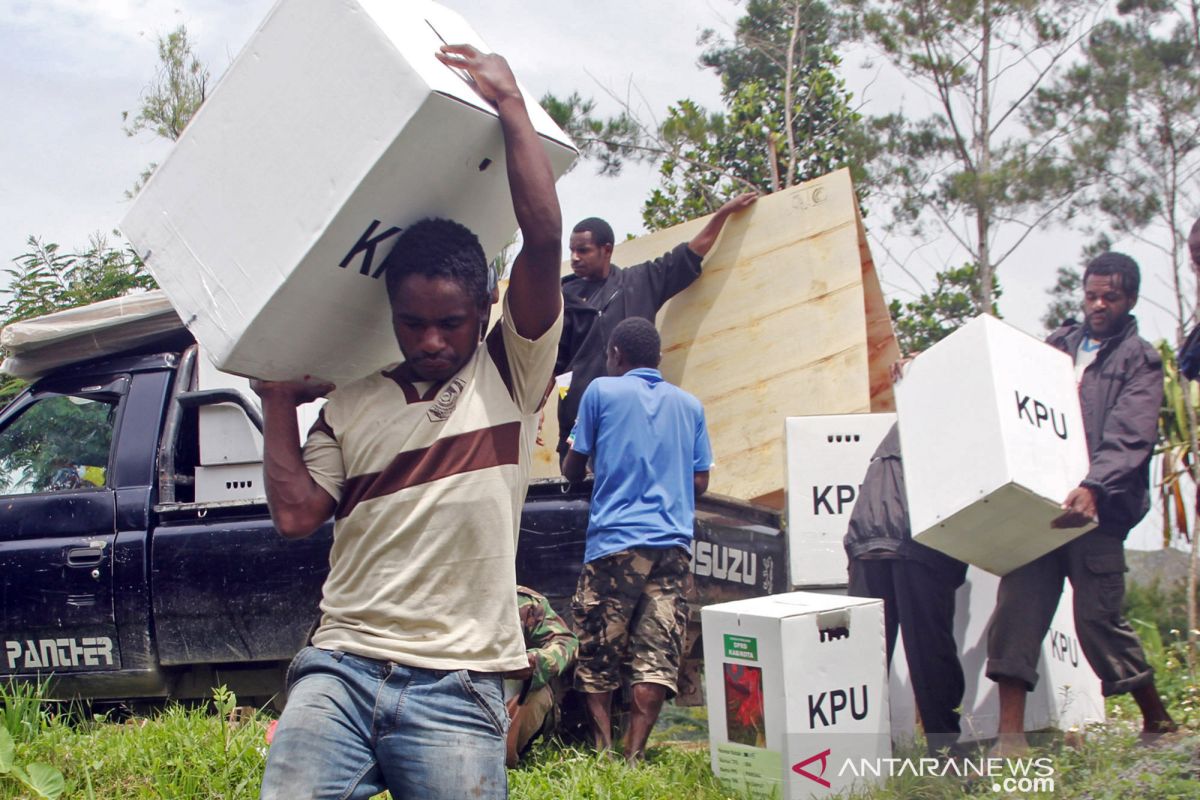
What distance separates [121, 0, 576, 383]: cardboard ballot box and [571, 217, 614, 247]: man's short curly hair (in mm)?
3208

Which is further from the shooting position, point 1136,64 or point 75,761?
point 1136,64

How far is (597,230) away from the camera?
5.62 metres

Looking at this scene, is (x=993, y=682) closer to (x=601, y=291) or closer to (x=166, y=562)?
(x=601, y=291)

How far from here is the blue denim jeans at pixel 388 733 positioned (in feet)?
6.95

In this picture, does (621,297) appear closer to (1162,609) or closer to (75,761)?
(75,761)

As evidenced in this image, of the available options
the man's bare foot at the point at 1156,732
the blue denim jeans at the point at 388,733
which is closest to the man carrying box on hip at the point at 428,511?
Result: the blue denim jeans at the point at 388,733

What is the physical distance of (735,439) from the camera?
232 inches

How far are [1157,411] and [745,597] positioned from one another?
1.80 m

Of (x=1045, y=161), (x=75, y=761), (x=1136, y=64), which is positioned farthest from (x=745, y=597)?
(x=1136, y=64)

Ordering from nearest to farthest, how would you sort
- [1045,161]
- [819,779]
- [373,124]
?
[373,124], [819,779], [1045,161]

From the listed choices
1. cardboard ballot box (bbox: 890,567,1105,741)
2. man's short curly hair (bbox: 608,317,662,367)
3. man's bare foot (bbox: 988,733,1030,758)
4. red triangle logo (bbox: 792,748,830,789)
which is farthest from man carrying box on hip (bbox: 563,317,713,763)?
man's bare foot (bbox: 988,733,1030,758)

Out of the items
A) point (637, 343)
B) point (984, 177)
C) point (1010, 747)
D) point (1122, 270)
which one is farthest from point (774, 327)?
point (984, 177)

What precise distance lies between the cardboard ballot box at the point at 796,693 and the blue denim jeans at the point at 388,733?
77.0 inches

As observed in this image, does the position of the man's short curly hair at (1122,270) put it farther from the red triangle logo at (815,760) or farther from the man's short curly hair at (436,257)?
the man's short curly hair at (436,257)
